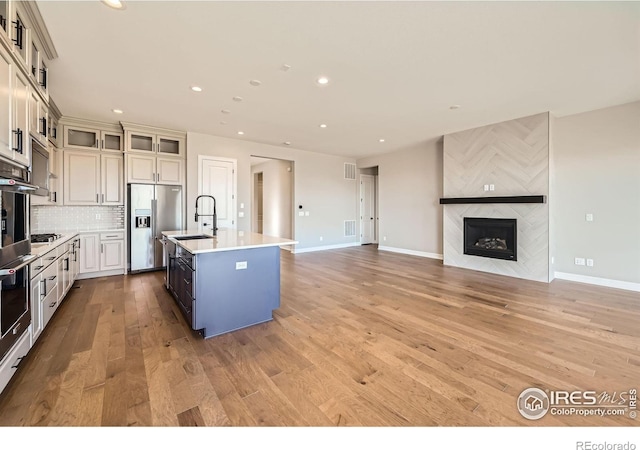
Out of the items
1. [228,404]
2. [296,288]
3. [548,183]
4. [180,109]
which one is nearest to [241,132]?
[180,109]

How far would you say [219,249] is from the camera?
254cm

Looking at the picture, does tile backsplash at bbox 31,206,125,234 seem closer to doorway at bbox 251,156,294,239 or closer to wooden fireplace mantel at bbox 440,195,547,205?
doorway at bbox 251,156,294,239

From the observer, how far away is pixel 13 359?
190 centimetres

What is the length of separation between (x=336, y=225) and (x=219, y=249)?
611cm

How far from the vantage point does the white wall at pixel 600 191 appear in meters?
4.14

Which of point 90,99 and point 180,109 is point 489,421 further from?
point 90,99

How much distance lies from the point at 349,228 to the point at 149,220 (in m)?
5.48

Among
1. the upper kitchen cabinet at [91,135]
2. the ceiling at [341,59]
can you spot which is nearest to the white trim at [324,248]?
the ceiling at [341,59]

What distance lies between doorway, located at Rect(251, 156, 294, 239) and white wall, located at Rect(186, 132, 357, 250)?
338 mm

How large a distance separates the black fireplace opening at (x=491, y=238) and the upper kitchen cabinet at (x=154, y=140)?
6.05 metres

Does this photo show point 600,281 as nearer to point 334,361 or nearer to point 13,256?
point 334,361

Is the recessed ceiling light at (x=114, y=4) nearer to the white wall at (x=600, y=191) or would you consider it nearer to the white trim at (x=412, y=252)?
the white wall at (x=600, y=191)

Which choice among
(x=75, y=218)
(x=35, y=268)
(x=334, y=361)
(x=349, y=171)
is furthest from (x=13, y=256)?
(x=349, y=171)
